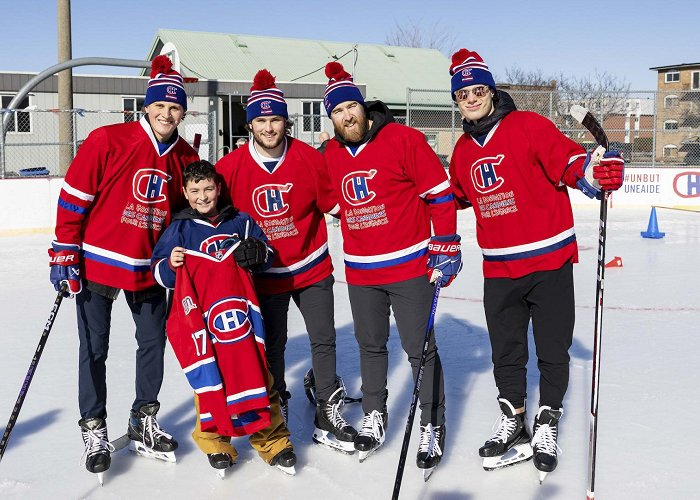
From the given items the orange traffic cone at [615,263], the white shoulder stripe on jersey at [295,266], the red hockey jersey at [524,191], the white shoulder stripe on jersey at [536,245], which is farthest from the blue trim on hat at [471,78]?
the orange traffic cone at [615,263]

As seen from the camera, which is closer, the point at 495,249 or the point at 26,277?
the point at 495,249

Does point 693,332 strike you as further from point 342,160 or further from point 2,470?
point 2,470

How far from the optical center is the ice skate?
2871 mm

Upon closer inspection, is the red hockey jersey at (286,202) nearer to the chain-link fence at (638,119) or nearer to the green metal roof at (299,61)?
the chain-link fence at (638,119)

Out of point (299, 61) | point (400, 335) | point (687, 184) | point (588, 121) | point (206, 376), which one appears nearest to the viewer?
point (588, 121)

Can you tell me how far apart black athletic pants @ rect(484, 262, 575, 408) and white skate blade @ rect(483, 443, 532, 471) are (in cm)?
16

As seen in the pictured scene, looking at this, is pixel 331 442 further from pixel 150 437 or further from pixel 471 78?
pixel 471 78

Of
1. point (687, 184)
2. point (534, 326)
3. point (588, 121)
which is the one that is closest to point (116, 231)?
point (534, 326)

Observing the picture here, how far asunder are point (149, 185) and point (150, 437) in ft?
3.29

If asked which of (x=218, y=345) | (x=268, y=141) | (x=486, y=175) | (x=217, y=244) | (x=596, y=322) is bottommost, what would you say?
(x=218, y=345)

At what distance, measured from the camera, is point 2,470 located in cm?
298

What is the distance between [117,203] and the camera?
299 centimetres

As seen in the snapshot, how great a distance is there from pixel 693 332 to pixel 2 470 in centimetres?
405

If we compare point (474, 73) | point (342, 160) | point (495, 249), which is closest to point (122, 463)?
point (342, 160)
